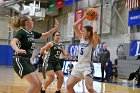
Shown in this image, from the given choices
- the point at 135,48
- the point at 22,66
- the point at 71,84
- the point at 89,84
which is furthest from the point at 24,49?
the point at 135,48

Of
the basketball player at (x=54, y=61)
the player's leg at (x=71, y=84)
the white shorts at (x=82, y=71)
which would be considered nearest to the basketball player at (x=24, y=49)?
the player's leg at (x=71, y=84)

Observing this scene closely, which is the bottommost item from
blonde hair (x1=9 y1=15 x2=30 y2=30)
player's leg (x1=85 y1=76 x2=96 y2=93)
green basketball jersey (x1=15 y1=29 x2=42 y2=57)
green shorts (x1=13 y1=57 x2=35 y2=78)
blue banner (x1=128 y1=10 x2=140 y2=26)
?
player's leg (x1=85 y1=76 x2=96 y2=93)

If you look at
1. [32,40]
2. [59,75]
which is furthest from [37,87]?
[59,75]

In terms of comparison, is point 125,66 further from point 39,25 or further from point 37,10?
point 39,25

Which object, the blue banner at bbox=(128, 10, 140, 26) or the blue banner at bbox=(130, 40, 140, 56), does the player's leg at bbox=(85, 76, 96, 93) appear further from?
the blue banner at bbox=(128, 10, 140, 26)

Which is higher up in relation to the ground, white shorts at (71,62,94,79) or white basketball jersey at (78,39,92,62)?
white basketball jersey at (78,39,92,62)

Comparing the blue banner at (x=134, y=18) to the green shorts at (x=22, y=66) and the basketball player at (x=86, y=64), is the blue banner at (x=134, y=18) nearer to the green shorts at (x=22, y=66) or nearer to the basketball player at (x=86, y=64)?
the basketball player at (x=86, y=64)

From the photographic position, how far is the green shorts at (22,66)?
5.12 m

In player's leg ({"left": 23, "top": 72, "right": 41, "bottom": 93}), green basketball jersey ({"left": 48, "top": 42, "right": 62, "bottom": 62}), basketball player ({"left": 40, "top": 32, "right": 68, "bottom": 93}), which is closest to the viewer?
player's leg ({"left": 23, "top": 72, "right": 41, "bottom": 93})

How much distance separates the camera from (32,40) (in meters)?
5.39

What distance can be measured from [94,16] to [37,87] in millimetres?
1872

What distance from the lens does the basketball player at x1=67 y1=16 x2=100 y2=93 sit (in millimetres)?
5523

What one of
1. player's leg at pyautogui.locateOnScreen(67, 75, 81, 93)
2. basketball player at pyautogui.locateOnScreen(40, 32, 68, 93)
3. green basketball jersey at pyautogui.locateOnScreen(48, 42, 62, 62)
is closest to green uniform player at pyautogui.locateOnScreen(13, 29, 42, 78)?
player's leg at pyautogui.locateOnScreen(67, 75, 81, 93)

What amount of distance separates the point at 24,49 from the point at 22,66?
333 millimetres
